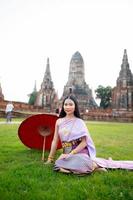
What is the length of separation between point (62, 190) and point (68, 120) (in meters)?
1.71

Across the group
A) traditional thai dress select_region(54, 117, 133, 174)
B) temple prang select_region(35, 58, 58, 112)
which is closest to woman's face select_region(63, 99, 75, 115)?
traditional thai dress select_region(54, 117, 133, 174)

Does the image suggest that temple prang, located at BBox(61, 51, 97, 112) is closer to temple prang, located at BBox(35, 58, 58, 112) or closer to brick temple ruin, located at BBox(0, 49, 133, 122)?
brick temple ruin, located at BBox(0, 49, 133, 122)

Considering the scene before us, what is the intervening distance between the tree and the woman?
216ft

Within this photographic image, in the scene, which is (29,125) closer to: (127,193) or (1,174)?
(1,174)

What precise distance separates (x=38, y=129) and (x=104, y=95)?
216 feet

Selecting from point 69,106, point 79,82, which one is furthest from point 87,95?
point 69,106

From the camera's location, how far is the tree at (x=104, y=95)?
2793 inches

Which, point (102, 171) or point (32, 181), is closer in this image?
point (32, 181)

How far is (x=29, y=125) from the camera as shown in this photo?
6.43 meters

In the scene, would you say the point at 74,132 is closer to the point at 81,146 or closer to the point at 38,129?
the point at 81,146

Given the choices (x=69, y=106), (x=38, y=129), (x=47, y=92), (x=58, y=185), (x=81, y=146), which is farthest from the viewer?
(x=47, y=92)

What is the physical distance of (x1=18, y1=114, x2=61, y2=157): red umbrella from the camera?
20.5ft

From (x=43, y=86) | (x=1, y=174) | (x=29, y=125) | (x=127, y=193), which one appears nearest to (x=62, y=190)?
(x=127, y=193)

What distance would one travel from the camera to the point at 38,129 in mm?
6512
